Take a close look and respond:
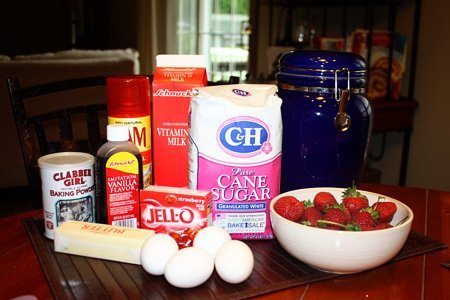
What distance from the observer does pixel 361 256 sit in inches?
25.4

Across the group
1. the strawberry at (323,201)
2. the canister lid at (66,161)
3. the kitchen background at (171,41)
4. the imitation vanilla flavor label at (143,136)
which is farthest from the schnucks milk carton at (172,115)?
the kitchen background at (171,41)

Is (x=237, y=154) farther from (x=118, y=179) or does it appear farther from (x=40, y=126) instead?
(x=40, y=126)

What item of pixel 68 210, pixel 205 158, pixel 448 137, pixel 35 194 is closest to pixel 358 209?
pixel 205 158

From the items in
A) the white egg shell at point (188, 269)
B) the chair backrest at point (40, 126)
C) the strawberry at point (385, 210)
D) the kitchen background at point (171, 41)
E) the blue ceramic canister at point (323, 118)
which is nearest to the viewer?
the white egg shell at point (188, 269)

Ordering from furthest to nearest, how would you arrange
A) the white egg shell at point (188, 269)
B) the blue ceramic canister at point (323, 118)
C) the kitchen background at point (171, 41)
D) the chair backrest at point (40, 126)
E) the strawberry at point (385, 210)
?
the kitchen background at point (171, 41) → the chair backrest at point (40, 126) → the blue ceramic canister at point (323, 118) → the strawberry at point (385, 210) → the white egg shell at point (188, 269)

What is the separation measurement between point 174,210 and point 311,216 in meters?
0.21

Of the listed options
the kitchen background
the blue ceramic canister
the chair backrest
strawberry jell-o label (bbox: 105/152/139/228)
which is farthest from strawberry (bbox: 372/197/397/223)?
the kitchen background

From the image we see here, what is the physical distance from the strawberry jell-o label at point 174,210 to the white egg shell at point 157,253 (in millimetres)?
75

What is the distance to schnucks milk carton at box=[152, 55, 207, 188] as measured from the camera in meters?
0.84

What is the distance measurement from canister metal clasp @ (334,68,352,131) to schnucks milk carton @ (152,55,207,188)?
23cm

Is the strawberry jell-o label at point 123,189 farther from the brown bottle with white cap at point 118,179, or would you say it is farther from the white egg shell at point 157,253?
the white egg shell at point 157,253

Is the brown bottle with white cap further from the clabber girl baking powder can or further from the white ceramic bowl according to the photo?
the white ceramic bowl

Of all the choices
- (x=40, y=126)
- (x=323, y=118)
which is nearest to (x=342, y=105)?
(x=323, y=118)

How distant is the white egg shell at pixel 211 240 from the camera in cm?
68
